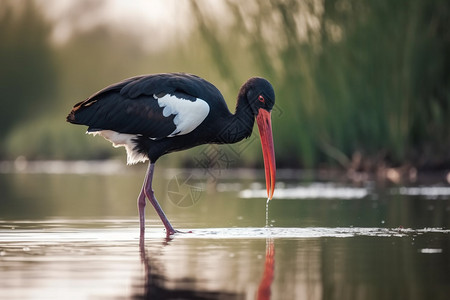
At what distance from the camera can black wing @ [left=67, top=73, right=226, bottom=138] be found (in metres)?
11.0

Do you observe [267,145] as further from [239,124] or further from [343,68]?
[343,68]

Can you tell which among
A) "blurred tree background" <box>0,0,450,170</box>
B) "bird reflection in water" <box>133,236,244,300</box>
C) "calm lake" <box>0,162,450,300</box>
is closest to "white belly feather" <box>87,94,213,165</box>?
"calm lake" <box>0,162,450,300</box>

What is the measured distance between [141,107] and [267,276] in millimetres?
4867

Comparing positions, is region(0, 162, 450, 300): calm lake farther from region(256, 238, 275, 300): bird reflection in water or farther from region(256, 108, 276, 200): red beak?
region(256, 108, 276, 200): red beak

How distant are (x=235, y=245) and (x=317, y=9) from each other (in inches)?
482

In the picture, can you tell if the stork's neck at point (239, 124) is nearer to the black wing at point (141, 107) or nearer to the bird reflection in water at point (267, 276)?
the black wing at point (141, 107)

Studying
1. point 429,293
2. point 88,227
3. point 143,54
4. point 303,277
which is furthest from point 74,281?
Answer: point 143,54

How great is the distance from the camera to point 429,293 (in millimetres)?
5812

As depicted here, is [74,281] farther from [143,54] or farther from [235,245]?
[143,54]

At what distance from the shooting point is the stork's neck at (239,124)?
1113 cm

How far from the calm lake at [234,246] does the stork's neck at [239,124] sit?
91cm

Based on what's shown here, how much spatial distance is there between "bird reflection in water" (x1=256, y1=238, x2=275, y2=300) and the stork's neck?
275 centimetres

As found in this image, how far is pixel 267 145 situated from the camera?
35.6ft

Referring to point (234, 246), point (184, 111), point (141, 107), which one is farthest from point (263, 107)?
point (234, 246)
